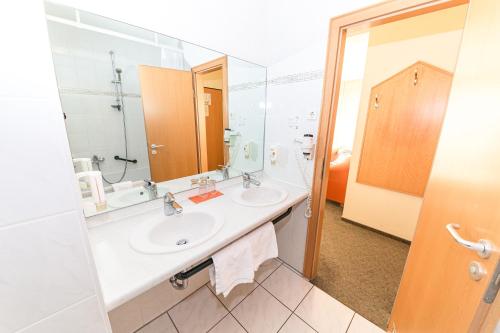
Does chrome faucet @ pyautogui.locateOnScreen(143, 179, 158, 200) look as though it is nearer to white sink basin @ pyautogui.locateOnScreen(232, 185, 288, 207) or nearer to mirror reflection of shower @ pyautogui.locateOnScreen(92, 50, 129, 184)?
mirror reflection of shower @ pyautogui.locateOnScreen(92, 50, 129, 184)

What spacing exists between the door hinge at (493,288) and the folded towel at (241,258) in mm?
880

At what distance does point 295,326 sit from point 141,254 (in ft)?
3.78

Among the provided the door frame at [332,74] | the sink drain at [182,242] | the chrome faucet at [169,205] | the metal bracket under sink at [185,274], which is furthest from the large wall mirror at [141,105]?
the door frame at [332,74]

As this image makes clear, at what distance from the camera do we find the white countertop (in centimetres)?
67

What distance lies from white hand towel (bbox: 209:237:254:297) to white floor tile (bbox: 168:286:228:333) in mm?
497

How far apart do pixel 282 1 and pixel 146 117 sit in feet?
4.17

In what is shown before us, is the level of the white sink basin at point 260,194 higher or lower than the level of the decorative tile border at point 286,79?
lower

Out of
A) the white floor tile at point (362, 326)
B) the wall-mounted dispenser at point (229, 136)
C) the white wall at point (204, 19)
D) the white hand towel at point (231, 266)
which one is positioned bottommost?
the white floor tile at point (362, 326)

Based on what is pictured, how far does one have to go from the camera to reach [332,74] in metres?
1.23

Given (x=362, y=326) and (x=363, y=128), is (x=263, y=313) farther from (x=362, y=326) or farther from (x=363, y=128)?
(x=363, y=128)

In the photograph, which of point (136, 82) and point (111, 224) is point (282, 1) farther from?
point (111, 224)

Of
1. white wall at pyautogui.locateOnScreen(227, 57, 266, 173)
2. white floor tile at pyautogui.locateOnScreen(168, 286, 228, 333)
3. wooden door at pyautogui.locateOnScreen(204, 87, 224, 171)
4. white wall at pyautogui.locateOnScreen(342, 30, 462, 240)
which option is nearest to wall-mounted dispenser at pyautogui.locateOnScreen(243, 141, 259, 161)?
white wall at pyautogui.locateOnScreen(227, 57, 266, 173)

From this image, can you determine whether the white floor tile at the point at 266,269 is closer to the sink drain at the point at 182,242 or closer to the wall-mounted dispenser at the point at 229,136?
the sink drain at the point at 182,242

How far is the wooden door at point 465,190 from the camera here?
0.58m
